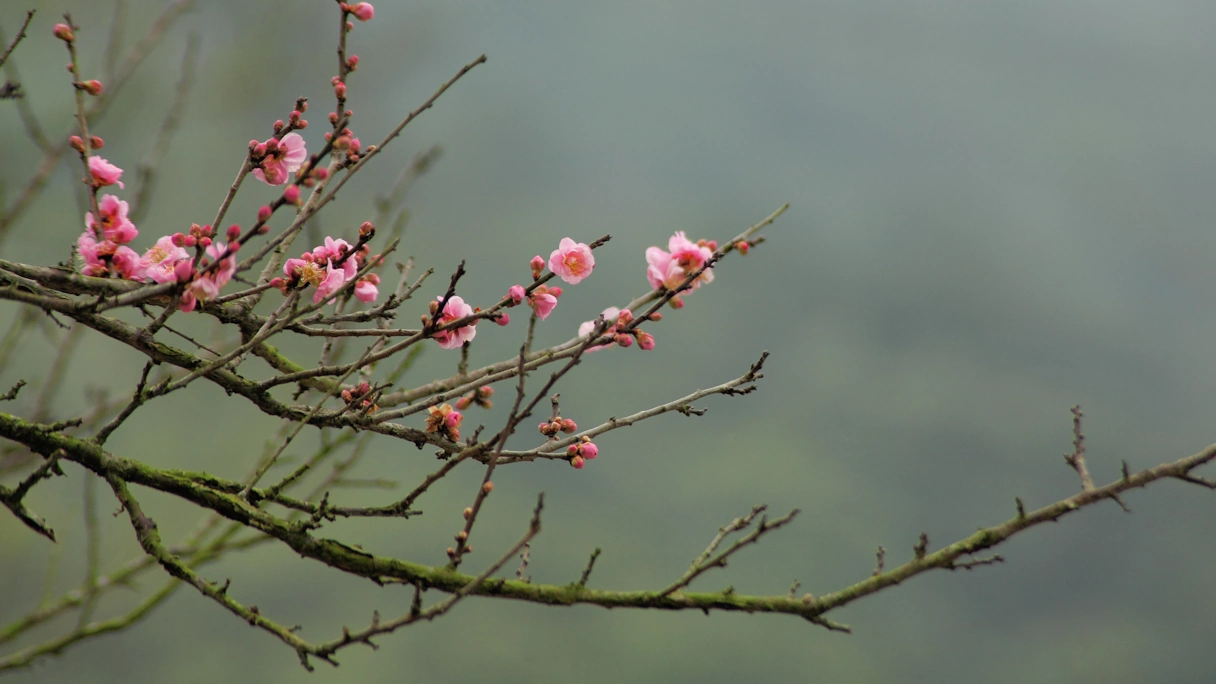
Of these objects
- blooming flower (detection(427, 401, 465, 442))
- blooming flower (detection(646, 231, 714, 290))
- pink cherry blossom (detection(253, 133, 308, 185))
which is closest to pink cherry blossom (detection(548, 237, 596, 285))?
blooming flower (detection(646, 231, 714, 290))

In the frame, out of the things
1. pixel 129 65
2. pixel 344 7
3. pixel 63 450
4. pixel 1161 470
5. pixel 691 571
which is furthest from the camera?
pixel 129 65

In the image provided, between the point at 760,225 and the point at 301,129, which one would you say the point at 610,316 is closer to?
the point at 760,225

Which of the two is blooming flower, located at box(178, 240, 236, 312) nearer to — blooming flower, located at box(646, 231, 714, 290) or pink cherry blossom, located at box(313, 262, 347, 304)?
pink cherry blossom, located at box(313, 262, 347, 304)

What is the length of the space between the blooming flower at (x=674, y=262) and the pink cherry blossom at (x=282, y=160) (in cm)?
64

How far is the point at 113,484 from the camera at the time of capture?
4.59 feet

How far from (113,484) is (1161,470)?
1624 millimetres

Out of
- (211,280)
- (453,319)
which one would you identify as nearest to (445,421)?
(453,319)

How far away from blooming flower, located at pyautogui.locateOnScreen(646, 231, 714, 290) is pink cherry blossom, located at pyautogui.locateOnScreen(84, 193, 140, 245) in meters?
0.87

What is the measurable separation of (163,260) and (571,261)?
67cm

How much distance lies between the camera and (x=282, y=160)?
1460 millimetres

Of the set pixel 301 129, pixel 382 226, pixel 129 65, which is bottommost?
pixel 301 129

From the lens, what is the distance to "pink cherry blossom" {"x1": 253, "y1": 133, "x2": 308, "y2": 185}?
1445mm

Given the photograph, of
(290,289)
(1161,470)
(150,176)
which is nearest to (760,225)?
(1161,470)

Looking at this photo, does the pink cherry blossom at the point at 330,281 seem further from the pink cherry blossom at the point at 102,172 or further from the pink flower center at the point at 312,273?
Result: the pink cherry blossom at the point at 102,172
